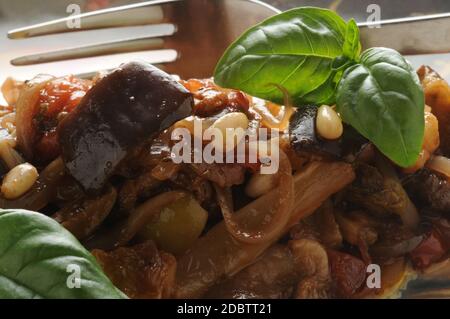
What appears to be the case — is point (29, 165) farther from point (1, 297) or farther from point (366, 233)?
point (366, 233)

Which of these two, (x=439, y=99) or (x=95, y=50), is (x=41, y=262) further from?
(x=95, y=50)

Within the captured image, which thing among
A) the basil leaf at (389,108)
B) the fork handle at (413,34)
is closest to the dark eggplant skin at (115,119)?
the basil leaf at (389,108)

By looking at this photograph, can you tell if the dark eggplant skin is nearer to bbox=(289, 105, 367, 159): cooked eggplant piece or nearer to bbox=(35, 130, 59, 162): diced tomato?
bbox=(35, 130, 59, 162): diced tomato

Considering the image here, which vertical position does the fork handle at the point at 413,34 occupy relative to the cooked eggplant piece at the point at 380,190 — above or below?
above

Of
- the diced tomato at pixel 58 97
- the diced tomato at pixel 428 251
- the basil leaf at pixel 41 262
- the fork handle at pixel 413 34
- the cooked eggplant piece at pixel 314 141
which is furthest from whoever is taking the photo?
the fork handle at pixel 413 34

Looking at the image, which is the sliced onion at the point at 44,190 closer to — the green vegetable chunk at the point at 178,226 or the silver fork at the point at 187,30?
the green vegetable chunk at the point at 178,226

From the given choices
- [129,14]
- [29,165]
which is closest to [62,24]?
[129,14]
